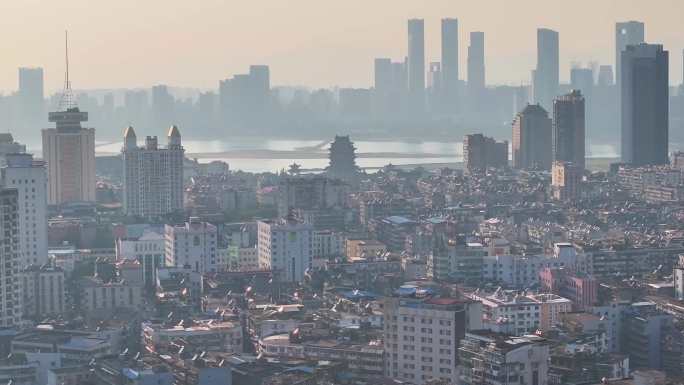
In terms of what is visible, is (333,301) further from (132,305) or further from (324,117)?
(324,117)

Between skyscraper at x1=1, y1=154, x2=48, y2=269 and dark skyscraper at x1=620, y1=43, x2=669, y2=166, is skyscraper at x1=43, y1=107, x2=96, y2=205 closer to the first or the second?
skyscraper at x1=1, y1=154, x2=48, y2=269

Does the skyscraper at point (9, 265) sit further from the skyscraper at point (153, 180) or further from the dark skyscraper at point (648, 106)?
the dark skyscraper at point (648, 106)

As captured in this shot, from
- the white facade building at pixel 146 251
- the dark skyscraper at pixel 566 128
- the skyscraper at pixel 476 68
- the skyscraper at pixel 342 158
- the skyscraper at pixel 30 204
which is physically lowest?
the white facade building at pixel 146 251

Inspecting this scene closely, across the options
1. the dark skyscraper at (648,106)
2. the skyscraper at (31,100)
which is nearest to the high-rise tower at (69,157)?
the dark skyscraper at (648,106)

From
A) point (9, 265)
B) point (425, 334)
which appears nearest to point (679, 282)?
point (425, 334)

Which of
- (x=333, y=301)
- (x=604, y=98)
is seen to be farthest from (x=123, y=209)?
(x=604, y=98)
